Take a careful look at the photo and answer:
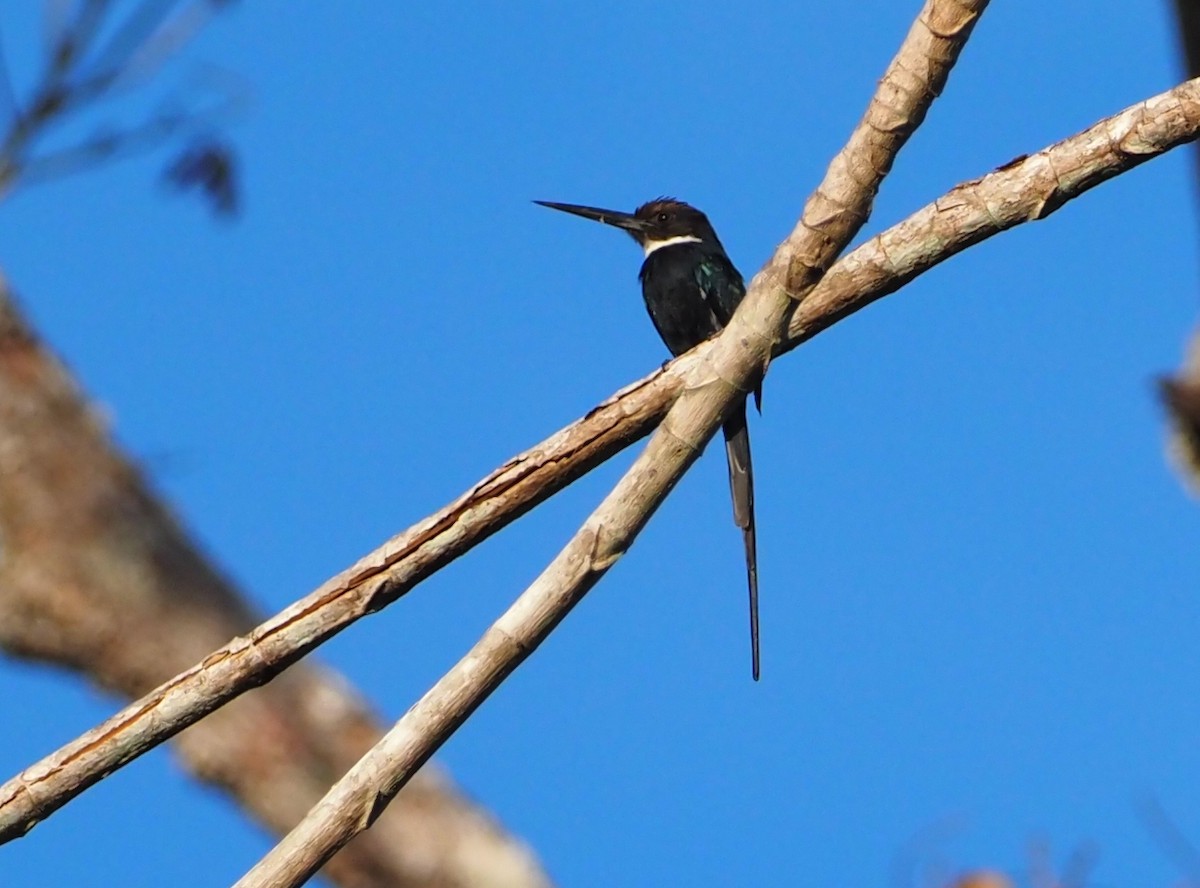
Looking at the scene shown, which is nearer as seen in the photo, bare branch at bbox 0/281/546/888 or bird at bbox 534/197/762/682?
Answer: bird at bbox 534/197/762/682

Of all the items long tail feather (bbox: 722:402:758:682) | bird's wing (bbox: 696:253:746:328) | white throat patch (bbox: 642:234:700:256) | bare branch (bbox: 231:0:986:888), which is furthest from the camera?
white throat patch (bbox: 642:234:700:256)

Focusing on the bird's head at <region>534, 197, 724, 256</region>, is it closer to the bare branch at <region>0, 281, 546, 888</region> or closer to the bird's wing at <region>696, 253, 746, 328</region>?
the bird's wing at <region>696, 253, 746, 328</region>

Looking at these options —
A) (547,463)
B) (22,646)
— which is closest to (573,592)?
(547,463)

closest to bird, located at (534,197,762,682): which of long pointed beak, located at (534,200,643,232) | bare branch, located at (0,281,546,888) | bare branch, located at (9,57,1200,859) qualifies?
long pointed beak, located at (534,200,643,232)

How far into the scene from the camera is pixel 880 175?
3.09 metres

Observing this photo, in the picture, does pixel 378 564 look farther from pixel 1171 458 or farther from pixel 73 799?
pixel 1171 458

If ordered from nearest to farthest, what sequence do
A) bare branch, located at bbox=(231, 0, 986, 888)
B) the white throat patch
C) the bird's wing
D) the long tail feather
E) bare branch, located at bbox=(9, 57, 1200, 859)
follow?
bare branch, located at bbox=(231, 0, 986, 888) → bare branch, located at bbox=(9, 57, 1200, 859) → the long tail feather → the bird's wing → the white throat patch

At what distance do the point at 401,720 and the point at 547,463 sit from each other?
547mm

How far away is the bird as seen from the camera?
5348mm

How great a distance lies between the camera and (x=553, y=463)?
123 inches

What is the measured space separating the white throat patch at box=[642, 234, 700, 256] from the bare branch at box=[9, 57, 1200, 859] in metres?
2.60

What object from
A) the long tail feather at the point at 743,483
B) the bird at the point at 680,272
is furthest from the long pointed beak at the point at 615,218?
the long tail feather at the point at 743,483

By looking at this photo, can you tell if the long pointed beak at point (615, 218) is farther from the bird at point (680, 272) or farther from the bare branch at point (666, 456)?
the bare branch at point (666, 456)

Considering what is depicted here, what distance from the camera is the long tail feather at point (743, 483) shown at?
155 inches
